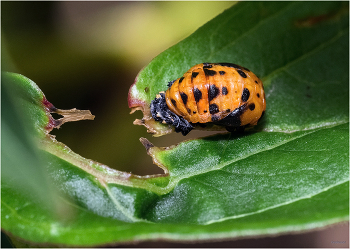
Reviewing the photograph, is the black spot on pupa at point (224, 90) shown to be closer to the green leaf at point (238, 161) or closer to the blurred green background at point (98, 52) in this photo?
the green leaf at point (238, 161)

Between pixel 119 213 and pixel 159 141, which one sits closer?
pixel 119 213

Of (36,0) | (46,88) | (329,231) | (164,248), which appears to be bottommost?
(329,231)

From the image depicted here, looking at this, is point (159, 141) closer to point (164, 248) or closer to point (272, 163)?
point (272, 163)

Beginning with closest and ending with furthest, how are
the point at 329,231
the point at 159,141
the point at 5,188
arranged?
the point at 5,188 → the point at 159,141 → the point at 329,231

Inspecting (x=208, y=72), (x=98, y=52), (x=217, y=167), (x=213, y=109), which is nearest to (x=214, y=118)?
(x=213, y=109)

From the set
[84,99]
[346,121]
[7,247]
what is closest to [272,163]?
[346,121]

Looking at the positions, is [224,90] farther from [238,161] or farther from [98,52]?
[98,52]
